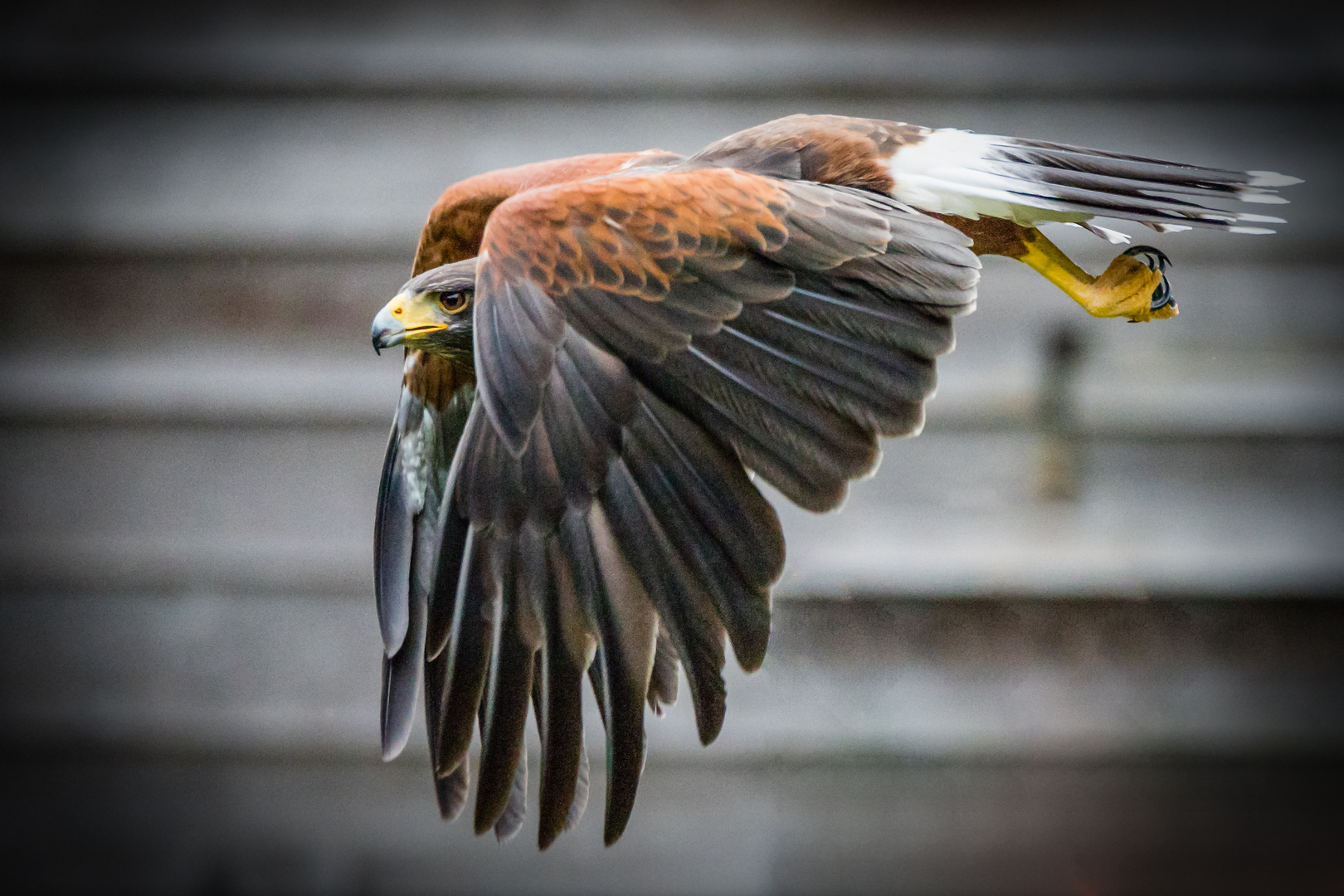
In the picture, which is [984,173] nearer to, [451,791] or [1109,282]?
[1109,282]

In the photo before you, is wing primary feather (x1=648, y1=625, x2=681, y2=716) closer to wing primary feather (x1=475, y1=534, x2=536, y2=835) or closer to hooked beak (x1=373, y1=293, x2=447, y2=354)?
wing primary feather (x1=475, y1=534, x2=536, y2=835)

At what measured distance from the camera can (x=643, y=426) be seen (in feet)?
1.57

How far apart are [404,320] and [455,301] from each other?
Result: 29mm

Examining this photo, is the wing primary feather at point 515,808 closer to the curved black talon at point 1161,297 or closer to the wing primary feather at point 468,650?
the wing primary feather at point 468,650

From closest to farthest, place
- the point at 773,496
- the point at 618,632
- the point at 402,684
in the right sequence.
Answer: the point at 618,632
the point at 402,684
the point at 773,496

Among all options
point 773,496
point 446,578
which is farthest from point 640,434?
point 773,496

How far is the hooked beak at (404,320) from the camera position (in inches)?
21.3

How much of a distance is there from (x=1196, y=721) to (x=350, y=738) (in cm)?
121

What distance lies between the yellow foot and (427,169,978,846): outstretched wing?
0.41ft

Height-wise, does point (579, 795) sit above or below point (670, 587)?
below

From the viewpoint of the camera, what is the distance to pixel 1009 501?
1.39 metres

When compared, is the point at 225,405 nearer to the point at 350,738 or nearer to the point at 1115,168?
the point at 350,738

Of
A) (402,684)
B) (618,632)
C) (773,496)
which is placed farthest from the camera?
(773,496)

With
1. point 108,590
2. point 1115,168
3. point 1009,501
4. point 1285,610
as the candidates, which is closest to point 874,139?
point 1115,168
